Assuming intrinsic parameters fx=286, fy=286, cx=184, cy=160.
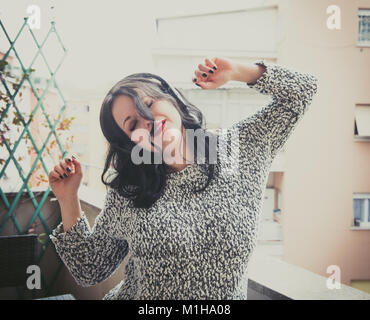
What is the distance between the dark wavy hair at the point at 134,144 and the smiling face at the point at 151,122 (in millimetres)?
12

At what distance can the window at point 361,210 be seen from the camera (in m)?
2.88

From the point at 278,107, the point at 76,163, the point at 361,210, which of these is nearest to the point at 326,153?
the point at 361,210

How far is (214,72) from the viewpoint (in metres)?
0.63

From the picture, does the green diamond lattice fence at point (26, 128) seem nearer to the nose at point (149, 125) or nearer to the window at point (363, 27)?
the nose at point (149, 125)

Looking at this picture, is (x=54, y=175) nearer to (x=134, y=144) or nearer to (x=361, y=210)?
(x=134, y=144)

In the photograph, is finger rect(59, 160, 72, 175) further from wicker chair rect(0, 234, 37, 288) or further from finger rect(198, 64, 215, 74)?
wicker chair rect(0, 234, 37, 288)

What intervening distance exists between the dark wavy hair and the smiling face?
12mm

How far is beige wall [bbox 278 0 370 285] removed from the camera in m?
2.78

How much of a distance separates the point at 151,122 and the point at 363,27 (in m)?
2.61

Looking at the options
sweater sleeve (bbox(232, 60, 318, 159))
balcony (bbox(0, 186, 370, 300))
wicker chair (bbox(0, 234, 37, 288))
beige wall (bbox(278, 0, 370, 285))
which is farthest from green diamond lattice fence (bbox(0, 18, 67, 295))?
beige wall (bbox(278, 0, 370, 285))

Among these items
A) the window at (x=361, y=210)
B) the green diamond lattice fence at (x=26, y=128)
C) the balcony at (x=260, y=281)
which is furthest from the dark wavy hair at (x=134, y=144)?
the window at (x=361, y=210)

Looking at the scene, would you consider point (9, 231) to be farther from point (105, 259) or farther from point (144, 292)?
point (144, 292)

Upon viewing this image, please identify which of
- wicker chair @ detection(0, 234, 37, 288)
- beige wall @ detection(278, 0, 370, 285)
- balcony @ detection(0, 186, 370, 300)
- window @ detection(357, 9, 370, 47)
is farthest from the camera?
beige wall @ detection(278, 0, 370, 285)
